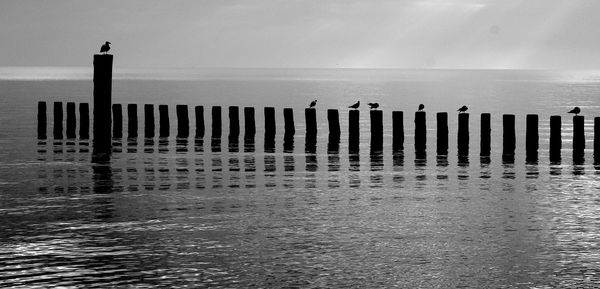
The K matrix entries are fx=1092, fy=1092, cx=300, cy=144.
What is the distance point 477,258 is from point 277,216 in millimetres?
4990

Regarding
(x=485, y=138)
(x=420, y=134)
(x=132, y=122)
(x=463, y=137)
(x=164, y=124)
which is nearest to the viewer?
(x=485, y=138)

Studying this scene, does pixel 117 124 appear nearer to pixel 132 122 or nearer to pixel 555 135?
pixel 132 122

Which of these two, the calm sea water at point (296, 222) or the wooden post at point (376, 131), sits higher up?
the wooden post at point (376, 131)

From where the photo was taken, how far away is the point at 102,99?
34000 mm

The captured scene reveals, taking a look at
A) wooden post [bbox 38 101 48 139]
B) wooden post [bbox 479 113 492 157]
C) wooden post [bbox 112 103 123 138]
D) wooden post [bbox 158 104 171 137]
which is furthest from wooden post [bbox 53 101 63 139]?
wooden post [bbox 479 113 492 157]

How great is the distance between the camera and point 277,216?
19531mm

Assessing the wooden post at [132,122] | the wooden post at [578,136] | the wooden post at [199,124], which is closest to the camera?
the wooden post at [578,136]

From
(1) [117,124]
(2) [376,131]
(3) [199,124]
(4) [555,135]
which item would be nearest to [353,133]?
(2) [376,131]

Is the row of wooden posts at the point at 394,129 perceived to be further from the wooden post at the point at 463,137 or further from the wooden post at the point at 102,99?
the wooden post at the point at 102,99

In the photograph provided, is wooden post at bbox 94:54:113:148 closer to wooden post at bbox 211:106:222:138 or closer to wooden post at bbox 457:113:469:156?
wooden post at bbox 211:106:222:138

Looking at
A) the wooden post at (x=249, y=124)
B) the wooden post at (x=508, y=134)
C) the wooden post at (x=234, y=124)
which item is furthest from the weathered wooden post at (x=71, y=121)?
the wooden post at (x=508, y=134)

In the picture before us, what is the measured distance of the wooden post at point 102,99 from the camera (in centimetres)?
3391

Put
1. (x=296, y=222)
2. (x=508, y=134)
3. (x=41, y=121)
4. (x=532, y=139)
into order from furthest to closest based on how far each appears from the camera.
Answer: (x=41, y=121), (x=508, y=134), (x=532, y=139), (x=296, y=222)

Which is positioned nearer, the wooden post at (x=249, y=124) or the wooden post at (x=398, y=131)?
the wooden post at (x=398, y=131)
